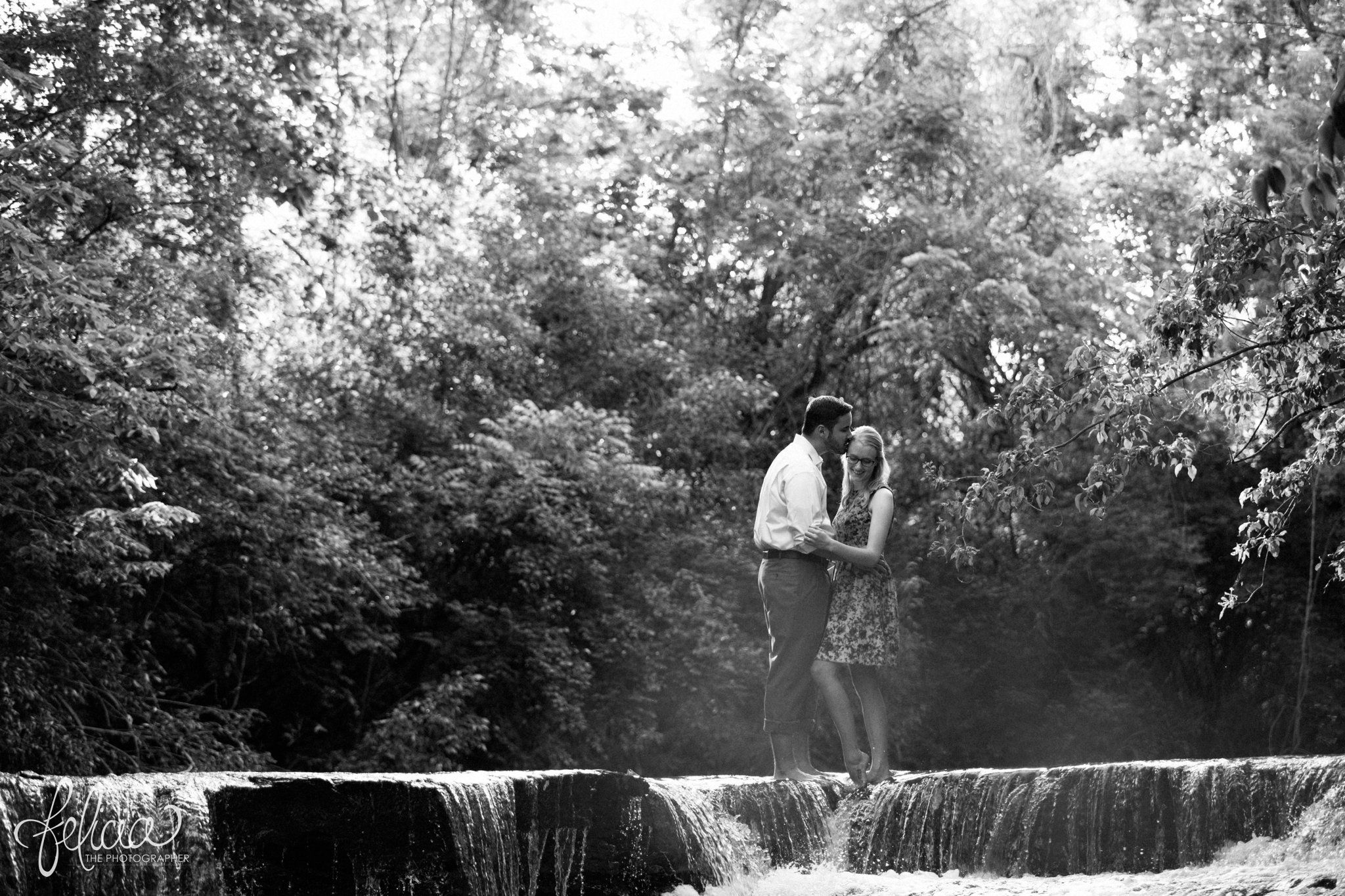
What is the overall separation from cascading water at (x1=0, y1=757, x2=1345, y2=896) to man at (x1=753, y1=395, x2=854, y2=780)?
0.44 metres

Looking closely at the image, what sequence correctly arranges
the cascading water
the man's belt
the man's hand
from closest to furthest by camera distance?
the cascading water, the man's hand, the man's belt

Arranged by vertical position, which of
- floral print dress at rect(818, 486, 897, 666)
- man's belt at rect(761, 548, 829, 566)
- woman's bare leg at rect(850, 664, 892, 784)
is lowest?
woman's bare leg at rect(850, 664, 892, 784)

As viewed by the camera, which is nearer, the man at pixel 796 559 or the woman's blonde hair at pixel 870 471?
the man at pixel 796 559

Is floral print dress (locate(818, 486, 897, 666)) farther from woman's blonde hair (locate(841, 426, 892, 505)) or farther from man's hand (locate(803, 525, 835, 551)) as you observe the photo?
man's hand (locate(803, 525, 835, 551))

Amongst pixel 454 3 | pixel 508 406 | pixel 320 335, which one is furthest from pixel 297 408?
pixel 454 3

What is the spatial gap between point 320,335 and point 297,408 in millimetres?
990

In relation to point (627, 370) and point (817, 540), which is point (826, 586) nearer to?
point (817, 540)

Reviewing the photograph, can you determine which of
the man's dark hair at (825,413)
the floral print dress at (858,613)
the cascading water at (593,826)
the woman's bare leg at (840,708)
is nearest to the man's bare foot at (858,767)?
the woman's bare leg at (840,708)

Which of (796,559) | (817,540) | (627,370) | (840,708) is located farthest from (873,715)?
(627,370)

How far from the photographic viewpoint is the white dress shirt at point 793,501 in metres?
6.23

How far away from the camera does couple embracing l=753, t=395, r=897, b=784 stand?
6266 mm

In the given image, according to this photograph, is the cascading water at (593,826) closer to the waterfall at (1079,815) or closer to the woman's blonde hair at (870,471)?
the waterfall at (1079,815)

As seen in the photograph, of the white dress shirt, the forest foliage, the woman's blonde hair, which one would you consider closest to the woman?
the woman's blonde hair

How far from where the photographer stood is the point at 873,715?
6543mm
